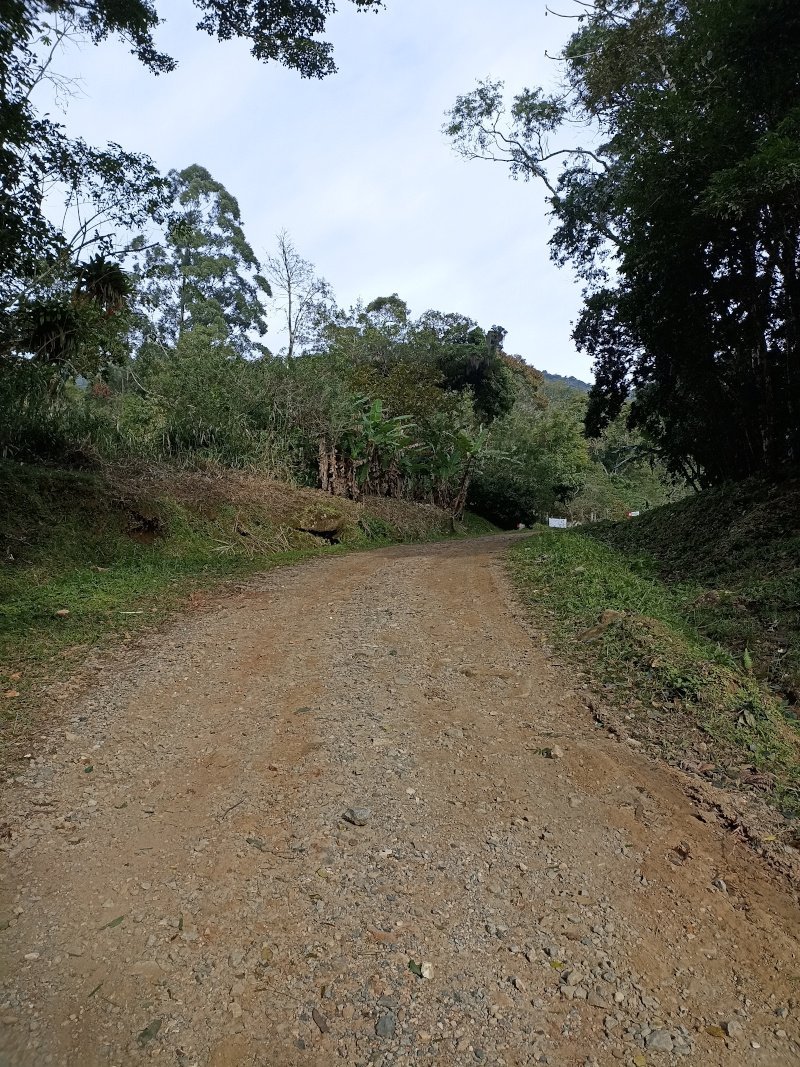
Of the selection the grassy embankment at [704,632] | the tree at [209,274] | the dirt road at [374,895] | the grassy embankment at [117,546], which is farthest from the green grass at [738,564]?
the tree at [209,274]

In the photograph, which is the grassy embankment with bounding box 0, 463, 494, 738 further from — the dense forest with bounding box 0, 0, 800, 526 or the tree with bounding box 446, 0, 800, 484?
the tree with bounding box 446, 0, 800, 484

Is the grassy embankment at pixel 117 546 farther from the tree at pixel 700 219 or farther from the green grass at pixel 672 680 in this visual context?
the tree at pixel 700 219

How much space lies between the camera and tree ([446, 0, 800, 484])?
25.2ft

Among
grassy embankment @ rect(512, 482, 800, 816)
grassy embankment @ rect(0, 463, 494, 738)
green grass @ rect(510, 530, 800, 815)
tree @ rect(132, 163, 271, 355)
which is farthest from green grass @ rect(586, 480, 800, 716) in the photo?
tree @ rect(132, 163, 271, 355)

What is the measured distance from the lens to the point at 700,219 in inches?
343

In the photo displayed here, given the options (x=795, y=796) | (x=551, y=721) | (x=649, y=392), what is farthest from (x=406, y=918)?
(x=649, y=392)

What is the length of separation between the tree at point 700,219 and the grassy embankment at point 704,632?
7.44ft

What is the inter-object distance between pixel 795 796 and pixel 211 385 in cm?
1194

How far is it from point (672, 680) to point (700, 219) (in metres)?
6.99

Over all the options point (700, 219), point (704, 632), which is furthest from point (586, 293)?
point (704, 632)

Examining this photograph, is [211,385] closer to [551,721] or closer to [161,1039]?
[551,721]

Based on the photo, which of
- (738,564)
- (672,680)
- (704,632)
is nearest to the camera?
(672,680)

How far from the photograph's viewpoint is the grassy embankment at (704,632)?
12.9ft

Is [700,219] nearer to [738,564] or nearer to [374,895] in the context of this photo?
[738,564]
